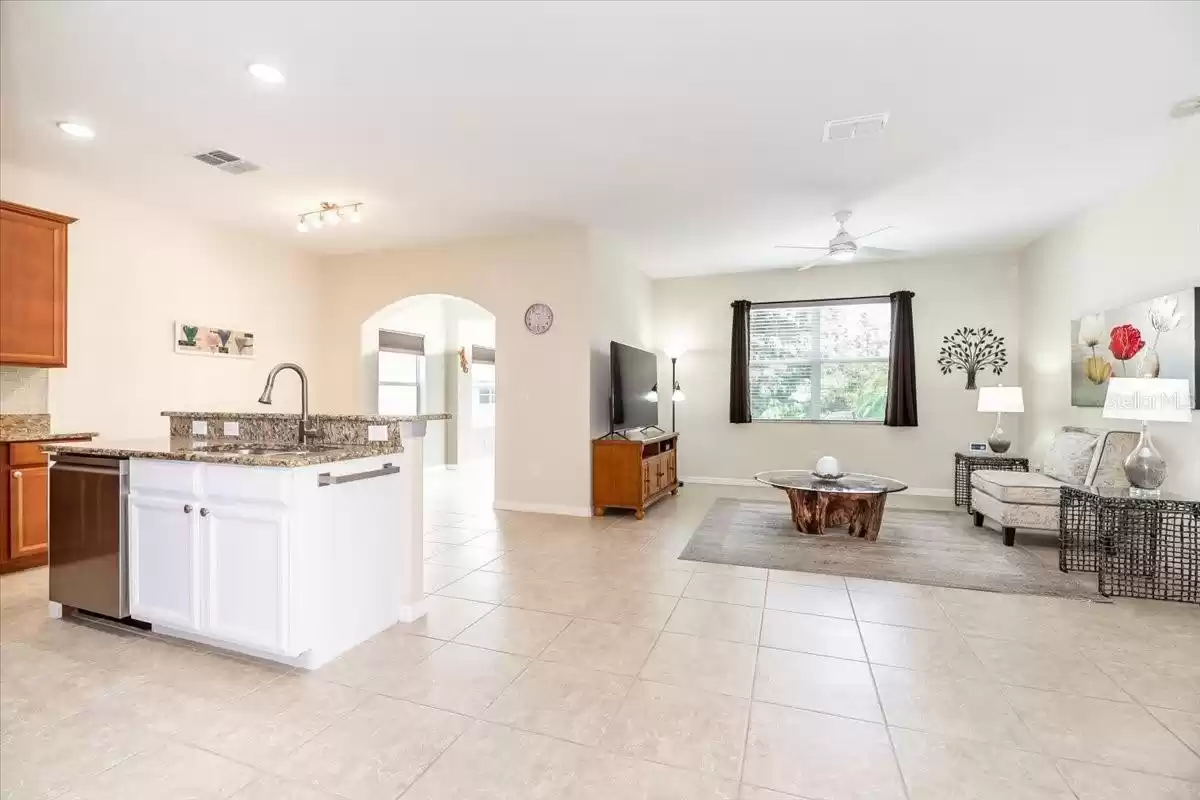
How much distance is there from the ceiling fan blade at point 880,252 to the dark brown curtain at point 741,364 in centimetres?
147

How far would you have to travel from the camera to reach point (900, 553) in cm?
410

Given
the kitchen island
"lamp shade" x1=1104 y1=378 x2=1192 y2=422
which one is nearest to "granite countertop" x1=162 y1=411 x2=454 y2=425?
the kitchen island

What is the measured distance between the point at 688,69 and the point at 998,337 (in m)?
5.57

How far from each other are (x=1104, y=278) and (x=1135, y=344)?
0.87 meters

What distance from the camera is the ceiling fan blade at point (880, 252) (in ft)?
19.1

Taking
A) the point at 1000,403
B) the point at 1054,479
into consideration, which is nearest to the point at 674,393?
the point at 1000,403

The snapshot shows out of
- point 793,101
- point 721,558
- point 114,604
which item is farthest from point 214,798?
point 793,101

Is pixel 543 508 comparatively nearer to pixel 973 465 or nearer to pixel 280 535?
pixel 280 535

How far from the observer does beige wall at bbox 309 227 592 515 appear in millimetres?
5410

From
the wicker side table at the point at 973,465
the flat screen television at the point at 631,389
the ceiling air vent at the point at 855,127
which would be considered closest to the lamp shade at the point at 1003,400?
the wicker side table at the point at 973,465

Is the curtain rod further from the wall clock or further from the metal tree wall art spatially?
the wall clock

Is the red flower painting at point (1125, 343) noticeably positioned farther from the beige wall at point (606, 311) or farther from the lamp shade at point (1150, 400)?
the beige wall at point (606, 311)

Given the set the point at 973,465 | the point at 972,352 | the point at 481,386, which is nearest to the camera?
the point at 973,465

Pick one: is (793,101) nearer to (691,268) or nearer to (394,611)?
(394,611)
